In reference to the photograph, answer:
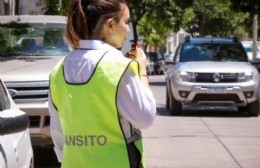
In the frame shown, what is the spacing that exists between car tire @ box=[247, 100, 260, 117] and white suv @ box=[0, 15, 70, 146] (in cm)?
563

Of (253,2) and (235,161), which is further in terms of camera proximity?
(253,2)

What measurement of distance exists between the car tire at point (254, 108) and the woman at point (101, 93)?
12339 mm

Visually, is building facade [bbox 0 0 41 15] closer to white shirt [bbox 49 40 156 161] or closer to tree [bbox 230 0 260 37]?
tree [bbox 230 0 260 37]

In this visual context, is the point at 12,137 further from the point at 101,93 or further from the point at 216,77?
the point at 216,77

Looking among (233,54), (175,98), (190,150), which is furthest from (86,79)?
(233,54)

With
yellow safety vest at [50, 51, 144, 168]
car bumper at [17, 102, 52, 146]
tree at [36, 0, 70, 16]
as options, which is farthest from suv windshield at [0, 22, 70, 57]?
tree at [36, 0, 70, 16]

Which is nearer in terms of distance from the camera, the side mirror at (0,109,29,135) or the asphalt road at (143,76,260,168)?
the side mirror at (0,109,29,135)

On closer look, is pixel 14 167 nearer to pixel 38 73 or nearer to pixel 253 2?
pixel 38 73

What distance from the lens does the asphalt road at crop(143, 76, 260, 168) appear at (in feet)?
30.5

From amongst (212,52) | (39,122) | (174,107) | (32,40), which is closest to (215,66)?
(212,52)

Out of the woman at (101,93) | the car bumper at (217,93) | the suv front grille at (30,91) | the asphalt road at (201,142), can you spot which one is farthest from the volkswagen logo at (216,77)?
the woman at (101,93)

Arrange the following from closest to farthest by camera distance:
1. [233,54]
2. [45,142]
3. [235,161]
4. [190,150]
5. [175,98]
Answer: [45,142] < [235,161] < [190,150] < [175,98] < [233,54]

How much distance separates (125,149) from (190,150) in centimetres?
732

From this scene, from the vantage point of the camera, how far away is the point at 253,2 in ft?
93.0
